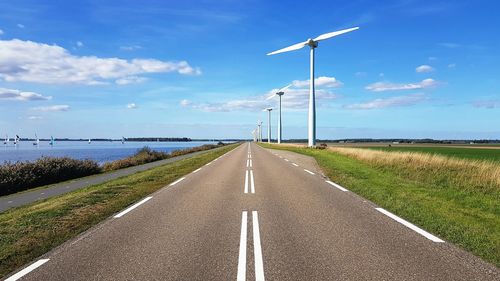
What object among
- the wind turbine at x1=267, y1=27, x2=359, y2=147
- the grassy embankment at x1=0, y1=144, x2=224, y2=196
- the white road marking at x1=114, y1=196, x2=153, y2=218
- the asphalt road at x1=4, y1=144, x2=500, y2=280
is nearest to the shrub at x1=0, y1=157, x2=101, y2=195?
the grassy embankment at x1=0, y1=144, x2=224, y2=196

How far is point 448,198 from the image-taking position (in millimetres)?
12445

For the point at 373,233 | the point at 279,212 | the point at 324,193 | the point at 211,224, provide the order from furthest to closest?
the point at 324,193, the point at 279,212, the point at 211,224, the point at 373,233

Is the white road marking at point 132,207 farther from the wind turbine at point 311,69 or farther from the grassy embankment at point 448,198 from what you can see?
the wind turbine at point 311,69

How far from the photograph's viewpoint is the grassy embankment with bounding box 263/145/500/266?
24.5ft

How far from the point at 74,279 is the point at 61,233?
123 inches

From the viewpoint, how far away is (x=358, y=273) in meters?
5.34

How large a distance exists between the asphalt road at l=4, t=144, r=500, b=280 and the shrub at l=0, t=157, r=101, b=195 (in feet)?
45.3

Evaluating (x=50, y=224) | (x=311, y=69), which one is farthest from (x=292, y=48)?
(x=50, y=224)

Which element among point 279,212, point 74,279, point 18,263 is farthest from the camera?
point 279,212

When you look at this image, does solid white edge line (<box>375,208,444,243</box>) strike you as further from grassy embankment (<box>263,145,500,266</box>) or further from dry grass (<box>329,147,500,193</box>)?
dry grass (<box>329,147,500,193</box>)

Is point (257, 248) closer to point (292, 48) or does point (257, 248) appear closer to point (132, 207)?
point (132, 207)

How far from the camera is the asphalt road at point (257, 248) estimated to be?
17.7 ft

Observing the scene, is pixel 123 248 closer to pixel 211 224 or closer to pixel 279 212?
pixel 211 224

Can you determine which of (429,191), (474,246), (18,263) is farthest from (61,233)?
(429,191)
